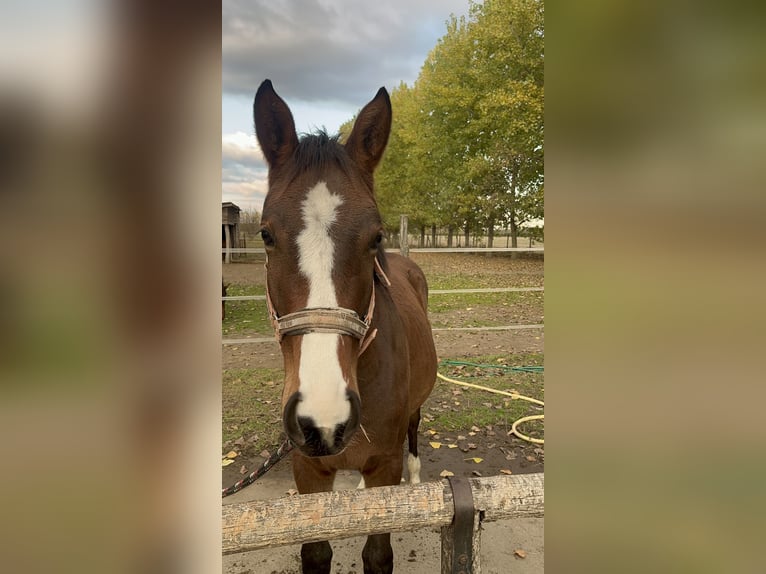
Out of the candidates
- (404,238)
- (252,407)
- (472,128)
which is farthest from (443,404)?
(472,128)

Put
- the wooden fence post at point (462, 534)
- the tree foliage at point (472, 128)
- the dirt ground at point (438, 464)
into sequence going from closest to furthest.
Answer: the wooden fence post at point (462, 534) < the dirt ground at point (438, 464) < the tree foliage at point (472, 128)

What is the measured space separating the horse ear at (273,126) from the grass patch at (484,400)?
3466mm

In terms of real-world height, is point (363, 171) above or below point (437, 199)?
below

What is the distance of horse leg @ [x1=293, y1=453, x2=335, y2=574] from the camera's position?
1964mm

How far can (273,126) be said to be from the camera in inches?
64.9

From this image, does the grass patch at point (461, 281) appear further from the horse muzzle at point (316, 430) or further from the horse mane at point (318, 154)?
the horse muzzle at point (316, 430)

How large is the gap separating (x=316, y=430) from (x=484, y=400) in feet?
13.7

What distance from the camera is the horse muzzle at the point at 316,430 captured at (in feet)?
3.91

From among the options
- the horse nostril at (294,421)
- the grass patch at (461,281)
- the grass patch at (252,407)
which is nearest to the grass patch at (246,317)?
the grass patch at (252,407)

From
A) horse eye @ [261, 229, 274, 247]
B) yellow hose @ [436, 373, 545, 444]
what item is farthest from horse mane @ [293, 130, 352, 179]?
yellow hose @ [436, 373, 545, 444]
